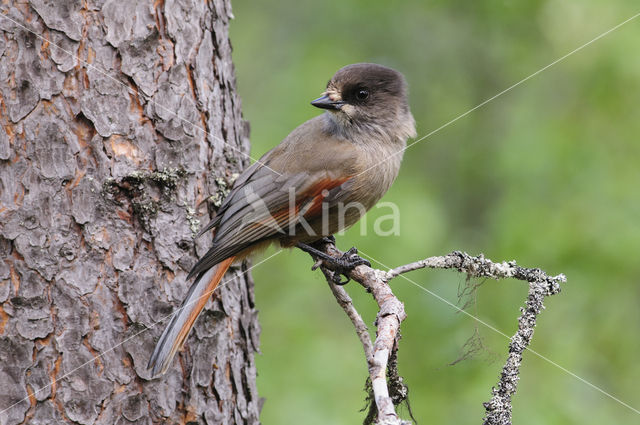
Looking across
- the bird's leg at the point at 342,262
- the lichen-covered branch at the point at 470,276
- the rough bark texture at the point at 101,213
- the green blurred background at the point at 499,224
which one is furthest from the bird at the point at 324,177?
the green blurred background at the point at 499,224

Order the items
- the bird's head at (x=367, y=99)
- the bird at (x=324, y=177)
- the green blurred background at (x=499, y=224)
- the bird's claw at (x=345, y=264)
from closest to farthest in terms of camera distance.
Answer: the bird's claw at (x=345, y=264), the bird at (x=324, y=177), the bird's head at (x=367, y=99), the green blurred background at (x=499, y=224)

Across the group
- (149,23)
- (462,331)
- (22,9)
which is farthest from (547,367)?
(22,9)

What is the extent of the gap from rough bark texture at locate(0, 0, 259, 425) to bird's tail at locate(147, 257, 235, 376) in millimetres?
85

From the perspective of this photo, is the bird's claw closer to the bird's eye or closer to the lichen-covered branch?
the lichen-covered branch

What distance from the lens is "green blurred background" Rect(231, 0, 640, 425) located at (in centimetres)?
423

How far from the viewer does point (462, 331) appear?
4277 millimetres

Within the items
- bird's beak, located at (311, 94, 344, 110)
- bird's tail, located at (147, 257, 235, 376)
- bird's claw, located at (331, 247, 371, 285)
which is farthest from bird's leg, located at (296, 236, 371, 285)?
bird's beak, located at (311, 94, 344, 110)

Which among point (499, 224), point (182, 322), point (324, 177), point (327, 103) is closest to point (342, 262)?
point (324, 177)

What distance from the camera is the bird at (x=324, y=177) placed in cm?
326

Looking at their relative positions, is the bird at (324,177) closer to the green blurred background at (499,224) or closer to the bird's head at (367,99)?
the bird's head at (367,99)

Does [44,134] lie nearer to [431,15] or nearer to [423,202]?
[423,202]

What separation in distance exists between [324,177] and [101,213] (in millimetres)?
1330

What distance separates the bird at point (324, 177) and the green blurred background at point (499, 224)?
2.59ft

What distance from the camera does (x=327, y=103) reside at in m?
3.76
